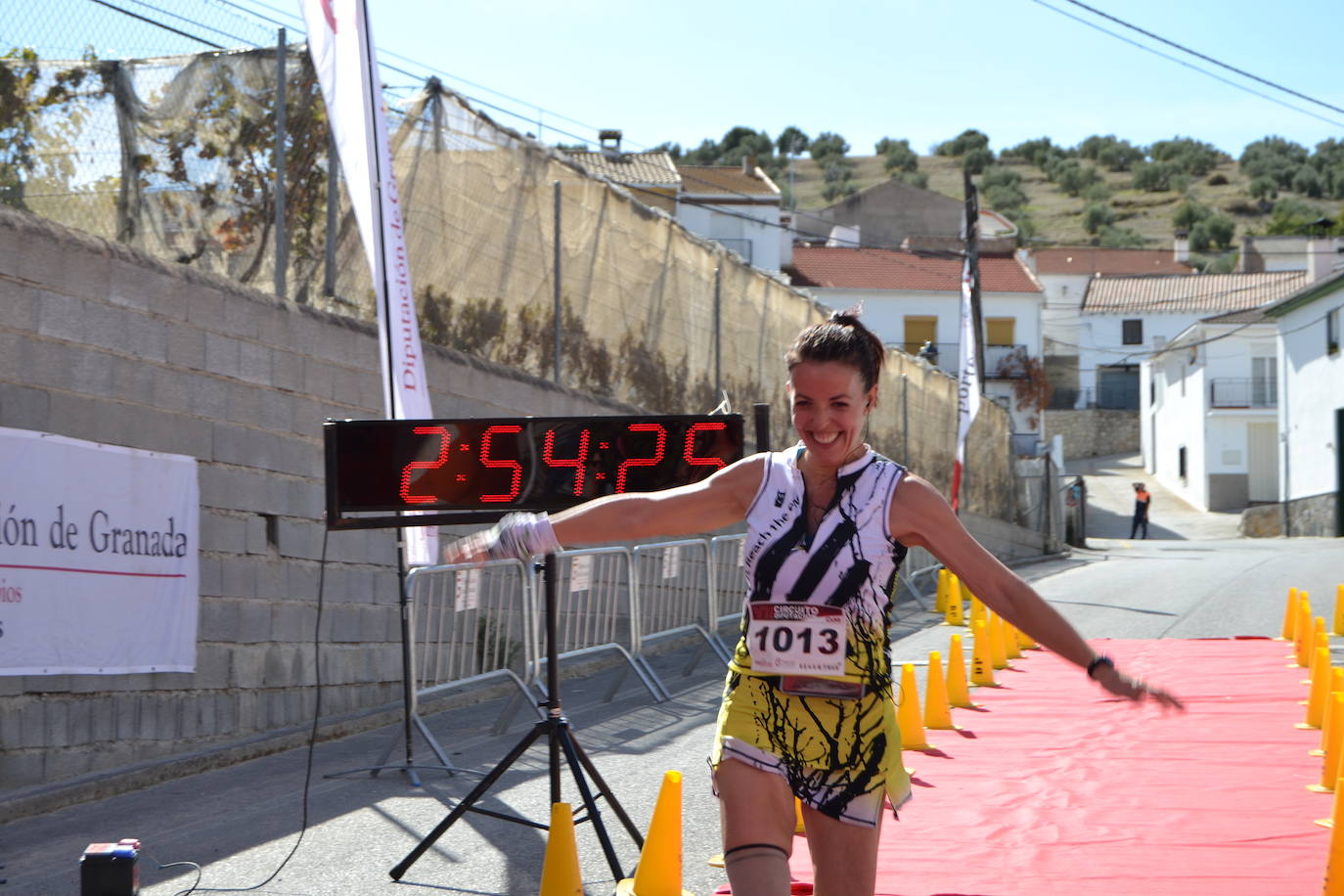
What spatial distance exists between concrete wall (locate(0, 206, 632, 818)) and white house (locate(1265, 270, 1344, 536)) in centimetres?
3629

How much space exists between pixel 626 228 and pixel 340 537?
6.65 metres

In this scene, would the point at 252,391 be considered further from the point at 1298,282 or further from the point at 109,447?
the point at 1298,282

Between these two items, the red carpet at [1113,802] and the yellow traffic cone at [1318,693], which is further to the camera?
the yellow traffic cone at [1318,693]

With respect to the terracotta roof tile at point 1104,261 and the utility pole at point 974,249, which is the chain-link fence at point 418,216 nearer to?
the utility pole at point 974,249

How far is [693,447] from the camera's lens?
611 centimetres

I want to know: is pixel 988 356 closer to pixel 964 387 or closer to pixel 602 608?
pixel 964 387

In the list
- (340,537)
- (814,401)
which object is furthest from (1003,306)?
(814,401)

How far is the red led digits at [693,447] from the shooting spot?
611cm

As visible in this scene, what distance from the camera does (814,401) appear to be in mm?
3707

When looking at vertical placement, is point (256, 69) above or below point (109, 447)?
above

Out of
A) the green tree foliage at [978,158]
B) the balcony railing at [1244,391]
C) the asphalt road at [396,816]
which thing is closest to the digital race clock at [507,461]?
the asphalt road at [396,816]

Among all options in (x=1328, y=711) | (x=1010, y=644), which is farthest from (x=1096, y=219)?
(x=1328, y=711)

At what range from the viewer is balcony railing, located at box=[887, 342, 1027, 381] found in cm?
5956

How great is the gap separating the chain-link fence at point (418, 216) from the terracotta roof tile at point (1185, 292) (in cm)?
6016
